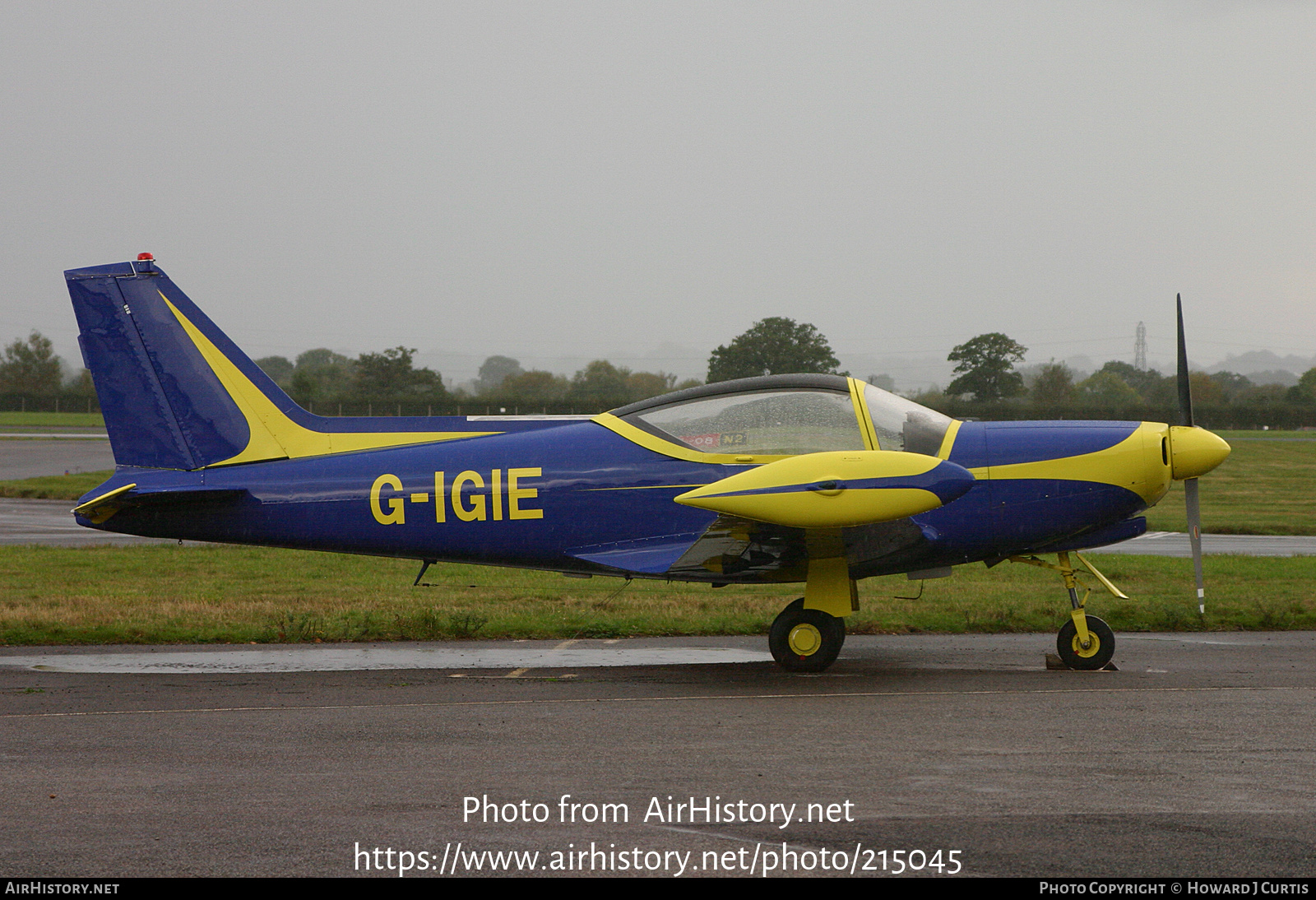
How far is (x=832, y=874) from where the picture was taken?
429 cm

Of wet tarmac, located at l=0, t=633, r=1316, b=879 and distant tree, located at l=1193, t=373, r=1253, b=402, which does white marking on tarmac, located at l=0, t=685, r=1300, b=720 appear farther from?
distant tree, located at l=1193, t=373, r=1253, b=402

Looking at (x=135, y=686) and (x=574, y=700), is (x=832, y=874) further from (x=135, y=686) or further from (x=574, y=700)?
(x=135, y=686)

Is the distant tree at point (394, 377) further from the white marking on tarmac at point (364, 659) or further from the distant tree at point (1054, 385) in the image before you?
the white marking on tarmac at point (364, 659)

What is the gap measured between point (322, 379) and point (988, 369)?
53.4 m

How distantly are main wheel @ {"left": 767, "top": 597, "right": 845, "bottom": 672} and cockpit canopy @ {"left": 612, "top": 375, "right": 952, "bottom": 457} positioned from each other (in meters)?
1.39

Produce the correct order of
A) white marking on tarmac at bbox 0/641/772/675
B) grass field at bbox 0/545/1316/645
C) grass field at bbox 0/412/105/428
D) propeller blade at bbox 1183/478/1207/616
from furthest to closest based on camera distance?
grass field at bbox 0/412/105/428 → grass field at bbox 0/545/1316/645 → white marking on tarmac at bbox 0/641/772/675 → propeller blade at bbox 1183/478/1207/616

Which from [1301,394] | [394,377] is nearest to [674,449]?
[394,377]

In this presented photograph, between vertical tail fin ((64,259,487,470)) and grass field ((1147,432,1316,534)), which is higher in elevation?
vertical tail fin ((64,259,487,470))

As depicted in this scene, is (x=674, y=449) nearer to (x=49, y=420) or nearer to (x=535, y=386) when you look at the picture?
(x=535, y=386)

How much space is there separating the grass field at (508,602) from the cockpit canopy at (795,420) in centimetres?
297

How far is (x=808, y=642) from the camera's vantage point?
8.94m

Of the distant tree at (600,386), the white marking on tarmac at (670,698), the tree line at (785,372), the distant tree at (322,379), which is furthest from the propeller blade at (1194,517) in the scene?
the distant tree at (322,379)

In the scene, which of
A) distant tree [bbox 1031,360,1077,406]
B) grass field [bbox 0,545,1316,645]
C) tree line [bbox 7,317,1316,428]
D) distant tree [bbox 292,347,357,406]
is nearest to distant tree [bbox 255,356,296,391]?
distant tree [bbox 292,347,357,406]

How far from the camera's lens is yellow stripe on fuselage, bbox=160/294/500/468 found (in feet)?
32.3
